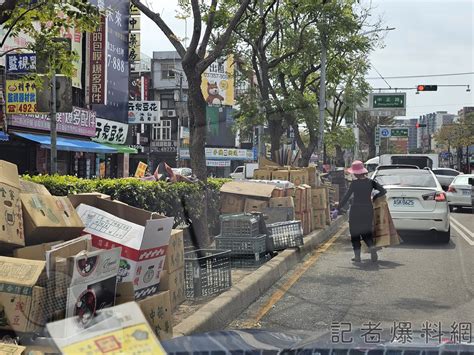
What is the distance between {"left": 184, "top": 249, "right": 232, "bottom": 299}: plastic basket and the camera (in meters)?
6.27

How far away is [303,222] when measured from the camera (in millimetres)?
12359

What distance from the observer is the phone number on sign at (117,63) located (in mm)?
25297

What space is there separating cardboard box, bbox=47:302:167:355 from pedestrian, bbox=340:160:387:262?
782 centimetres

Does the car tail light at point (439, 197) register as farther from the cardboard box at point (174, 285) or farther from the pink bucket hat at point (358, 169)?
the cardboard box at point (174, 285)

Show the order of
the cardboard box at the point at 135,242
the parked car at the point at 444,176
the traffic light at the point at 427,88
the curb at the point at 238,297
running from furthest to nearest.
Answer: the traffic light at the point at 427,88 → the parked car at the point at 444,176 → the curb at the point at 238,297 → the cardboard box at the point at 135,242

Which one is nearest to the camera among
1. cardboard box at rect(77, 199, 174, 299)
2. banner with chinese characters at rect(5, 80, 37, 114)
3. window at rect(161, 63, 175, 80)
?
cardboard box at rect(77, 199, 174, 299)

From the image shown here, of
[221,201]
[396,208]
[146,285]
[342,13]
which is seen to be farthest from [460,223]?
[146,285]

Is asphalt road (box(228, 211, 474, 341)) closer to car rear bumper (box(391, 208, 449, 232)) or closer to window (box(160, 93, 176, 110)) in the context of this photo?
car rear bumper (box(391, 208, 449, 232))

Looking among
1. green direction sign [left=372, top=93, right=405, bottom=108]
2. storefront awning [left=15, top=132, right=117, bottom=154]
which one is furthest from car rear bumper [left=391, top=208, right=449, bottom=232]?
green direction sign [left=372, top=93, right=405, bottom=108]

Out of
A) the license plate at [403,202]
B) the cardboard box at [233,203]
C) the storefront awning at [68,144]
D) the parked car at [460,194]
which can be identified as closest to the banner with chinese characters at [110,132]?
the storefront awning at [68,144]

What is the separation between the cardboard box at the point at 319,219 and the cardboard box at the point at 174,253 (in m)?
7.87

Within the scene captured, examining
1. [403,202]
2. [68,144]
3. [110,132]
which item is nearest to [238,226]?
[403,202]

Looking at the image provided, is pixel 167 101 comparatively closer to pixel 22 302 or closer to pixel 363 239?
pixel 363 239

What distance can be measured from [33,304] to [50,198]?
4.38 ft
